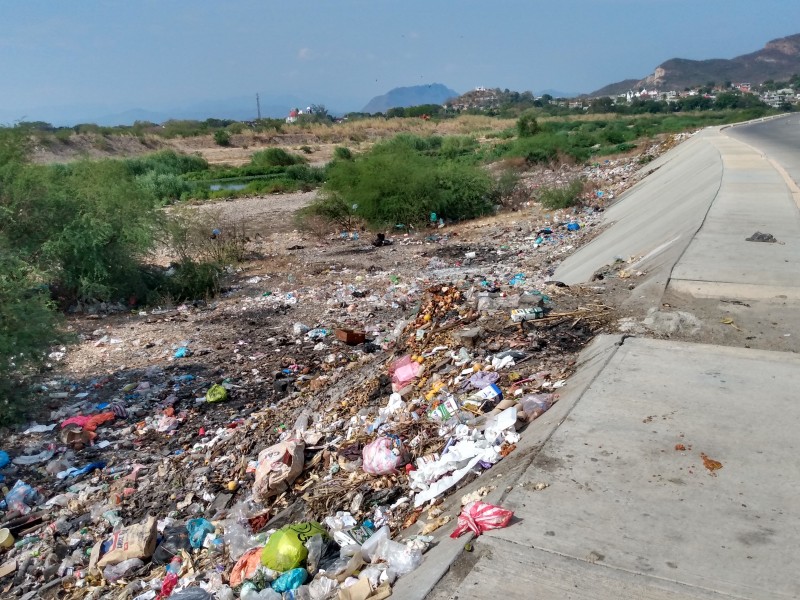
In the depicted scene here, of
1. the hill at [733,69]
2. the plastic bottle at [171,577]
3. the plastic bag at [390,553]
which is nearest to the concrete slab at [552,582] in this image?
the plastic bag at [390,553]

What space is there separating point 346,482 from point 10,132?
34.0 ft

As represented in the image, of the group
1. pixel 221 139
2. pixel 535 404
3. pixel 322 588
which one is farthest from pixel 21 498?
pixel 221 139

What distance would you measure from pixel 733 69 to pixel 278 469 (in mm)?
201304

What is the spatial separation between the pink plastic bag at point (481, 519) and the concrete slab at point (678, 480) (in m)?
0.06

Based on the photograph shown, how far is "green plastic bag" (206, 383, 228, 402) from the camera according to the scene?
726 cm

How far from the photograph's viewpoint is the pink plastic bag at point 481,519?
3.01 m

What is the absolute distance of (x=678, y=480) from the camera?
10.8 ft

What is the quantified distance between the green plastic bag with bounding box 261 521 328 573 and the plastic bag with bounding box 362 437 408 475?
646mm

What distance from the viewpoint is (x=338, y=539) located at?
12.0 ft

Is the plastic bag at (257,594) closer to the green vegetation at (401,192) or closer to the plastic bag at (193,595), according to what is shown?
the plastic bag at (193,595)

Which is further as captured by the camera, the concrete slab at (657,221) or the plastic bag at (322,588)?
the concrete slab at (657,221)

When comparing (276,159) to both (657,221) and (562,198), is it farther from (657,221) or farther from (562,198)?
(657,221)

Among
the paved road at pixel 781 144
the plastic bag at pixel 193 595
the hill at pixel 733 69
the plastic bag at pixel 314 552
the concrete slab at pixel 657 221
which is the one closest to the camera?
the plastic bag at pixel 314 552

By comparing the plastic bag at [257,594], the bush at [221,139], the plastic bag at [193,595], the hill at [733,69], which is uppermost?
the hill at [733,69]
